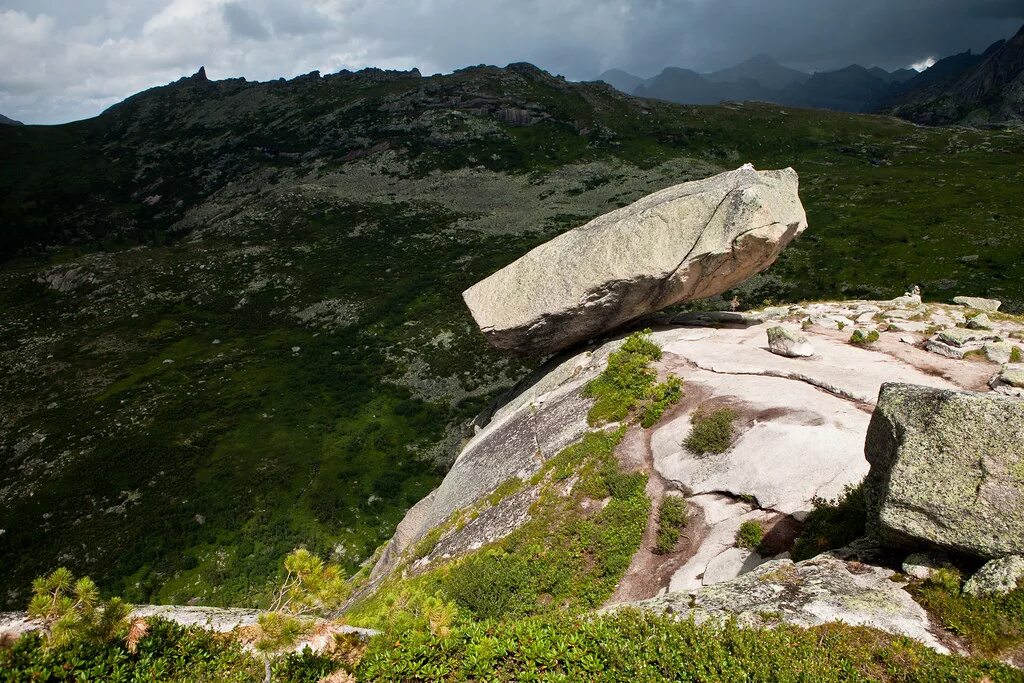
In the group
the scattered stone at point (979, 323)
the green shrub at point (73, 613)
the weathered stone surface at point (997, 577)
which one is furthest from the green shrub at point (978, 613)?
the scattered stone at point (979, 323)

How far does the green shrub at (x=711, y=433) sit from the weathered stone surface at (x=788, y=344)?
6306mm

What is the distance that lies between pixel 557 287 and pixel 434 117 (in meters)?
110

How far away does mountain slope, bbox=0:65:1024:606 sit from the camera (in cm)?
3253

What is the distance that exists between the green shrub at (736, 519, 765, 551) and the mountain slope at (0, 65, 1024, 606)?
2227 centimetres

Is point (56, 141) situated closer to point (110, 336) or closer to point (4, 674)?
point (110, 336)

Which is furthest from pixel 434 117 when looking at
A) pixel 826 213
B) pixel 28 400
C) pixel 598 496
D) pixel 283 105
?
pixel 598 496

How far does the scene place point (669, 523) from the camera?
51.8 ft

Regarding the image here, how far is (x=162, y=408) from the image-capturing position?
42781mm

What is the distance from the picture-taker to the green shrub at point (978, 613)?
28.3ft

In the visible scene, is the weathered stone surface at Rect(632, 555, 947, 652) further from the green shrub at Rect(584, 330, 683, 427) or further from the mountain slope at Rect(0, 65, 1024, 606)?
the mountain slope at Rect(0, 65, 1024, 606)

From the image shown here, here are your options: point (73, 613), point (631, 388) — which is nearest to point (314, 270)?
point (631, 388)

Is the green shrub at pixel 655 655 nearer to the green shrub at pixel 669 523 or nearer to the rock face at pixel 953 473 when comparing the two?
the rock face at pixel 953 473

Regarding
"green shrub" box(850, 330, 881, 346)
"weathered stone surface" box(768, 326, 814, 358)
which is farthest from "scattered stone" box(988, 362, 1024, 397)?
"weathered stone surface" box(768, 326, 814, 358)

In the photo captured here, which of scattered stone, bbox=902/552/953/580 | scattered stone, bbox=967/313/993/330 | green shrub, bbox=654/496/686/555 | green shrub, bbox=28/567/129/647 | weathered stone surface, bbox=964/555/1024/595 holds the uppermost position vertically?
green shrub, bbox=28/567/129/647
